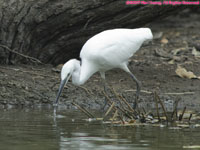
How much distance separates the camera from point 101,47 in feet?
26.2

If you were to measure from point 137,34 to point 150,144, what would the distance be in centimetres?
376

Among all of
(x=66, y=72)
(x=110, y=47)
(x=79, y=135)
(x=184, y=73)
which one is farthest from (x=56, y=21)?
(x=79, y=135)

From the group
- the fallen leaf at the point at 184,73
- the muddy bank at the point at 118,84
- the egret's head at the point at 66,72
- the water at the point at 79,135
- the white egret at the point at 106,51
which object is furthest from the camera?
the fallen leaf at the point at 184,73

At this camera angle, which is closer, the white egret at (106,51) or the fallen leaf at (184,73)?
the white egret at (106,51)

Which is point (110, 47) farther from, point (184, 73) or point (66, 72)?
point (184, 73)

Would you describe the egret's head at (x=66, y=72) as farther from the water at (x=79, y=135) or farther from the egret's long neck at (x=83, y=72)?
the water at (x=79, y=135)

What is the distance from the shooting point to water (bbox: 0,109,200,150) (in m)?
4.85

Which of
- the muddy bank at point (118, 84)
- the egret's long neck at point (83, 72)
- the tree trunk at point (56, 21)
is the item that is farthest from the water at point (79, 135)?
the tree trunk at point (56, 21)

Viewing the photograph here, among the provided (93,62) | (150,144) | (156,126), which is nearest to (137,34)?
(93,62)

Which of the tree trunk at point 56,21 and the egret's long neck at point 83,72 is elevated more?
the tree trunk at point 56,21

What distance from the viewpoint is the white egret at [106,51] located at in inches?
313

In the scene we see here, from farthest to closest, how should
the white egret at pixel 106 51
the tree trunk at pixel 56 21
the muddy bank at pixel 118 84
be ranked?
the tree trunk at pixel 56 21, the muddy bank at pixel 118 84, the white egret at pixel 106 51

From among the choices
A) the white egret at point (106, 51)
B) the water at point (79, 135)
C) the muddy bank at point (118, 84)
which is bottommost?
the water at point (79, 135)

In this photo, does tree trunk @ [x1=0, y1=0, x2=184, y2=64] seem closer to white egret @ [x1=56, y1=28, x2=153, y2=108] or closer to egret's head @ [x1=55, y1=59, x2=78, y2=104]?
white egret @ [x1=56, y1=28, x2=153, y2=108]
